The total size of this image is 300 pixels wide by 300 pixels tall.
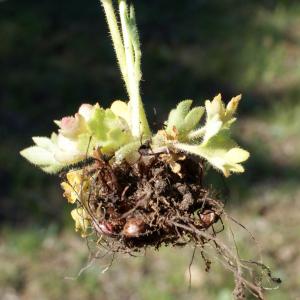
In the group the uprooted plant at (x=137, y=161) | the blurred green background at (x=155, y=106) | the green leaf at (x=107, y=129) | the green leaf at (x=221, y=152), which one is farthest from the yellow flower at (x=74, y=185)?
the blurred green background at (x=155, y=106)

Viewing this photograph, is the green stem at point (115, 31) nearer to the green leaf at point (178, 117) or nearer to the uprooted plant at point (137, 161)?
the uprooted plant at point (137, 161)

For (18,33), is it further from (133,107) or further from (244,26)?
(133,107)

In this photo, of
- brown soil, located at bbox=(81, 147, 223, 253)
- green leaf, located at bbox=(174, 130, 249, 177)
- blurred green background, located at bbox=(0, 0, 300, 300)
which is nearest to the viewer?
green leaf, located at bbox=(174, 130, 249, 177)

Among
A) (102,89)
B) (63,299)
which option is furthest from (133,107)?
(102,89)

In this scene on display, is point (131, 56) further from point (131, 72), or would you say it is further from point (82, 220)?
point (82, 220)

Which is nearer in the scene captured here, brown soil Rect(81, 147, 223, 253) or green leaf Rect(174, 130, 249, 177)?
green leaf Rect(174, 130, 249, 177)

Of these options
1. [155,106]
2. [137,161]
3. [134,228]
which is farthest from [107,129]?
[155,106]

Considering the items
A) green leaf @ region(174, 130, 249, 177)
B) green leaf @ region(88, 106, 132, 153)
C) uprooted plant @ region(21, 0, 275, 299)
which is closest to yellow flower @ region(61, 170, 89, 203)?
uprooted plant @ region(21, 0, 275, 299)

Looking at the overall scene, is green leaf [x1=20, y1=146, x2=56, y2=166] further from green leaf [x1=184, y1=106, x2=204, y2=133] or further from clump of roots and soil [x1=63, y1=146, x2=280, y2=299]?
green leaf [x1=184, y1=106, x2=204, y2=133]
